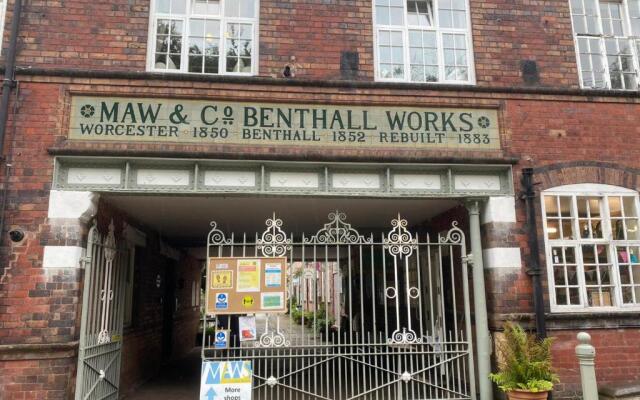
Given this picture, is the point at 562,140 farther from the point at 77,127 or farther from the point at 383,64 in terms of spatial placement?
the point at 77,127

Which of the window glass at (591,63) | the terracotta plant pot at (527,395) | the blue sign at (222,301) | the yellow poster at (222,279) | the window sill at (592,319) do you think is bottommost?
the terracotta plant pot at (527,395)

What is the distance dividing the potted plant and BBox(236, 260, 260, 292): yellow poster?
11.3 ft

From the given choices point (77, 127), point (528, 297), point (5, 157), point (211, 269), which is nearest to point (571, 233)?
point (528, 297)

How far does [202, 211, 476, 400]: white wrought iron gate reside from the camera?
22.4 feet

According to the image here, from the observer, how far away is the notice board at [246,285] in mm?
6891

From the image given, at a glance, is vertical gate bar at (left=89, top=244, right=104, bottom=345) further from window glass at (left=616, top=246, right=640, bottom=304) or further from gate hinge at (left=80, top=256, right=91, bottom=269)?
window glass at (left=616, top=246, right=640, bottom=304)

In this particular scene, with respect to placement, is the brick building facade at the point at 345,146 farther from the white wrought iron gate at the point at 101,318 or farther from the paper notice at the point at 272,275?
the paper notice at the point at 272,275

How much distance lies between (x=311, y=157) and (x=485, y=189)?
2737mm

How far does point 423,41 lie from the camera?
8.25m

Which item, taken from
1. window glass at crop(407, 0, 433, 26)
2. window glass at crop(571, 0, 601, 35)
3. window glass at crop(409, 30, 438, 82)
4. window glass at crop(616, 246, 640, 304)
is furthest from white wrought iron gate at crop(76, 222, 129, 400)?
window glass at crop(571, 0, 601, 35)

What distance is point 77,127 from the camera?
282 inches

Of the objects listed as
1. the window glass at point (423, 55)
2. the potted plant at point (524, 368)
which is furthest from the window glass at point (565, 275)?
the window glass at point (423, 55)

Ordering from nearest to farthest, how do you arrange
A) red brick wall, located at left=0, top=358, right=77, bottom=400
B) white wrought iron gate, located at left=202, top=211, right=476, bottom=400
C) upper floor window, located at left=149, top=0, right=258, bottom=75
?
red brick wall, located at left=0, top=358, right=77, bottom=400 → white wrought iron gate, located at left=202, top=211, right=476, bottom=400 → upper floor window, located at left=149, top=0, right=258, bottom=75

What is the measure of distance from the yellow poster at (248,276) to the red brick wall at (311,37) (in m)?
2.92
